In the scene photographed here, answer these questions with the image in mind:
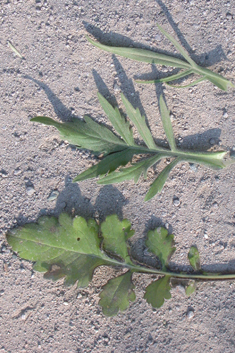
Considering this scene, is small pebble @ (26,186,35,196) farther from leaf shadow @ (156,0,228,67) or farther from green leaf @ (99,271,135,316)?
leaf shadow @ (156,0,228,67)

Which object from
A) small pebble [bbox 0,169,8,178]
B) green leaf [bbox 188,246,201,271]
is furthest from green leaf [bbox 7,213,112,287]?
→ green leaf [bbox 188,246,201,271]

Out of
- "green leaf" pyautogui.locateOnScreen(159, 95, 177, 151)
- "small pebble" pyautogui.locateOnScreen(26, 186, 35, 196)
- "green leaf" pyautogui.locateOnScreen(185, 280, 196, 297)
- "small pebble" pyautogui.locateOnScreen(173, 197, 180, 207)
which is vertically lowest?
"green leaf" pyautogui.locateOnScreen(185, 280, 196, 297)

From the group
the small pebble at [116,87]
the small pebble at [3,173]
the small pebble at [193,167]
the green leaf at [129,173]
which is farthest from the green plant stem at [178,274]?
the small pebble at [116,87]

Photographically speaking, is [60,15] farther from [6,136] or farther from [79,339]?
[79,339]

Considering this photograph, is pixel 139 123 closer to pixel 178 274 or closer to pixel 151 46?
pixel 151 46

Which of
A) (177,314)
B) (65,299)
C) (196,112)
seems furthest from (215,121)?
(65,299)

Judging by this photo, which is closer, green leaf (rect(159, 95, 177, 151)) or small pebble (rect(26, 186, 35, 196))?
green leaf (rect(159, 95, 177, 151))

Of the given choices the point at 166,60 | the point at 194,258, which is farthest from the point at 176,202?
the point at 166,60
